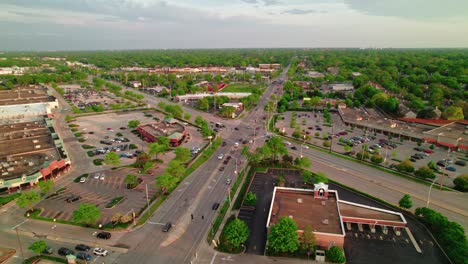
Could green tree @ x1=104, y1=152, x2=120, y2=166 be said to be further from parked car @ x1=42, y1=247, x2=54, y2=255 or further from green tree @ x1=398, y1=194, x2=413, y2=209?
green tree @ x1=398, y1=194, x2=413, y2=209

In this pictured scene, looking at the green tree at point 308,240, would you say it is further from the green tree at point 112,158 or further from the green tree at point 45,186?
the green tree at point 45,186

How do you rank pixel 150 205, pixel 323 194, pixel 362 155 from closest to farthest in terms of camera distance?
pixel 323 194, pixel 150 205, pixel 362 155

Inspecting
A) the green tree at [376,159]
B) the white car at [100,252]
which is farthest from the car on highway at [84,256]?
the green tree at [376,159]

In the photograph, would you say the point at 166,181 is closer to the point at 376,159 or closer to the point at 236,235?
the point at 236,235

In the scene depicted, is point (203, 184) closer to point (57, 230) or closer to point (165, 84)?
point (57, 230)

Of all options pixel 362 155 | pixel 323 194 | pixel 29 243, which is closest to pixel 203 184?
pixel 323 194

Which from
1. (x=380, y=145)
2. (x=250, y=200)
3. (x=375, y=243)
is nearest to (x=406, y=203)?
(x=375, y=243)

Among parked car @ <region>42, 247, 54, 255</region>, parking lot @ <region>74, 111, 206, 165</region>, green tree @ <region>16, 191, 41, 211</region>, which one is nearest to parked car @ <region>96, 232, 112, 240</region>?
parked car @ <region>42, 247, 54, 255</region>
